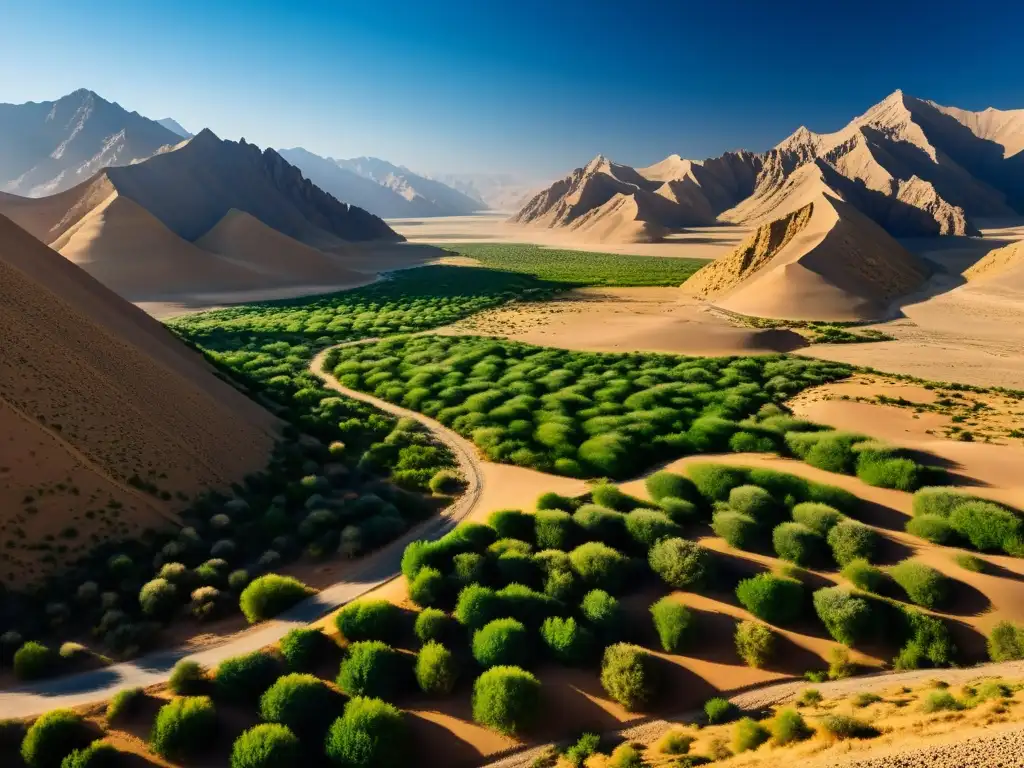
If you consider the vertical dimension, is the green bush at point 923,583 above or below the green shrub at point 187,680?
above

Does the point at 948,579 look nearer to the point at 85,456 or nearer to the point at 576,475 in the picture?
the point at 576,475

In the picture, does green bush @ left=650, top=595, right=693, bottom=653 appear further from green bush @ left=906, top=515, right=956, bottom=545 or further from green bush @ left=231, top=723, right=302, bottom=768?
green bush @ left=906, top=515, right=956, bottom=545

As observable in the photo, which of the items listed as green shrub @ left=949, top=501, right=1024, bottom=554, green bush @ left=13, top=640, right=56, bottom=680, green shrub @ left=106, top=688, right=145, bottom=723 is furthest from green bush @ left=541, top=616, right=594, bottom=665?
green shrub @ left=949, top=501, right=1024, bottom=554

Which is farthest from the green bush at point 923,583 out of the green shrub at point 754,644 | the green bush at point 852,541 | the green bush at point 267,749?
the green bush at point 267,749

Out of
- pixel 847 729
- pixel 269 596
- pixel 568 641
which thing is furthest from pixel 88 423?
pixel 847 729

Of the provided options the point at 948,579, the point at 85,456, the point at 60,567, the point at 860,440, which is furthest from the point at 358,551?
the point at 860,440

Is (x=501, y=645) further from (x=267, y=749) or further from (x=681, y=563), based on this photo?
(x=681, y=563)

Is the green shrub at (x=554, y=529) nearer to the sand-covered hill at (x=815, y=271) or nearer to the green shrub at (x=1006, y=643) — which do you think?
the green shrub at (x=1006, y=643)
